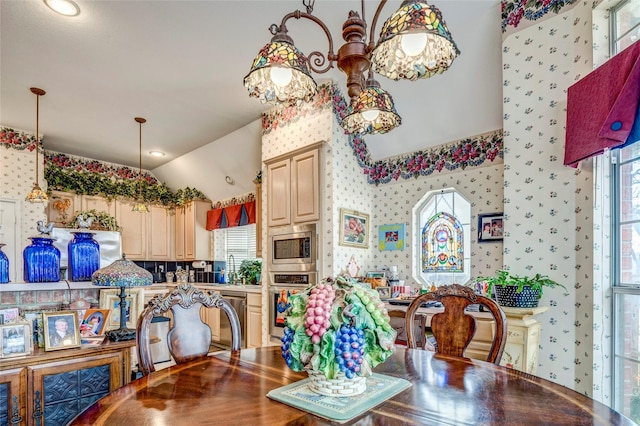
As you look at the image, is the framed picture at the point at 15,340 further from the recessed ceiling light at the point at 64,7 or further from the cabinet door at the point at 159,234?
the cabinet door at the point at 159,234

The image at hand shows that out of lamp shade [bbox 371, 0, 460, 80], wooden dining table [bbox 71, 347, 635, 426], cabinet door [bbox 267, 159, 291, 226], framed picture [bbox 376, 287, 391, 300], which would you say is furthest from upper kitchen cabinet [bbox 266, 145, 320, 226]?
wooden dining table [bbox 71, 347, 635, 426]

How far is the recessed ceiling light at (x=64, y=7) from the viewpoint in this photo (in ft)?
8.48

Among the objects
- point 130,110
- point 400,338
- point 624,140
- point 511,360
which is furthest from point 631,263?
point 130,110

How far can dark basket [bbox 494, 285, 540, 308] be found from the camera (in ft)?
7.49

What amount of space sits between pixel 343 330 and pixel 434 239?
2774mm

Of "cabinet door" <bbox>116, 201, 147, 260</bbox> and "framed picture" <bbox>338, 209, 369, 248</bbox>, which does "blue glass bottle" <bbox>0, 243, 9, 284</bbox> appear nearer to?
"framed picture" <bbox>338, 209, 369, 248</bbox>

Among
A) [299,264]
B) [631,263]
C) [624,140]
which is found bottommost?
[299,264]

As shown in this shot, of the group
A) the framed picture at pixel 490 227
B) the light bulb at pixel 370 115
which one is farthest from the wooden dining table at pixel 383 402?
the framed picture at pixel 490 227

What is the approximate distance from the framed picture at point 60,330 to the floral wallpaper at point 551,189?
2629 mm

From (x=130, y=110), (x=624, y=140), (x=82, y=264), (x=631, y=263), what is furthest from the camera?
(x=130, y=110)

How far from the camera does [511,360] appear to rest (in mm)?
2293

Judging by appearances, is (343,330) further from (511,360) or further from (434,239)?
(434,239)

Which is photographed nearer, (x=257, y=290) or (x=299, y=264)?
(x=299, y=264)

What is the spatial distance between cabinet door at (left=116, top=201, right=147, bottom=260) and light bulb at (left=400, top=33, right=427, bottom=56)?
5806mm
